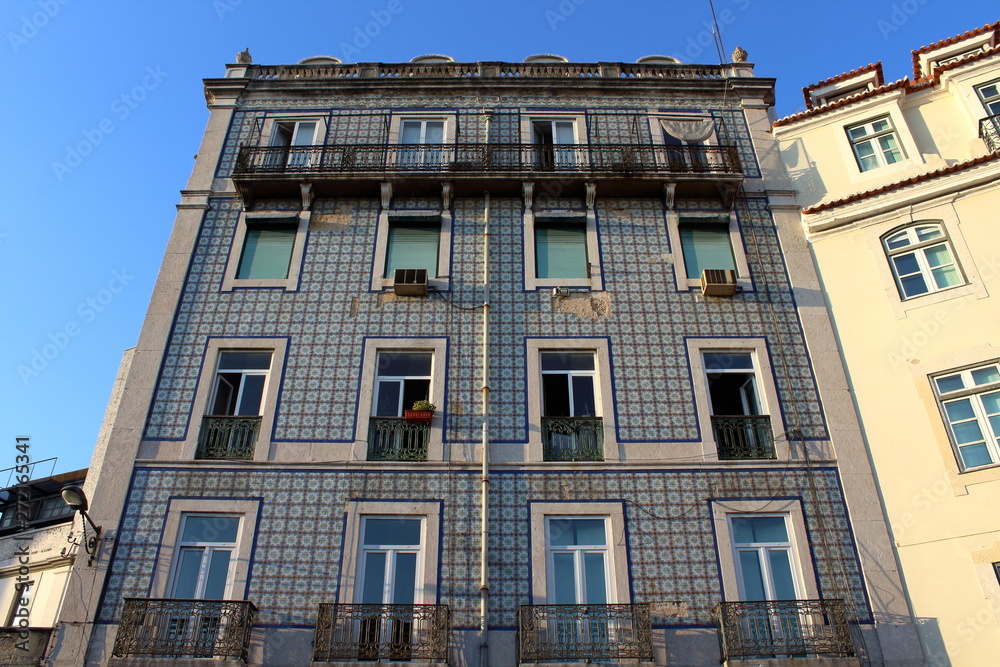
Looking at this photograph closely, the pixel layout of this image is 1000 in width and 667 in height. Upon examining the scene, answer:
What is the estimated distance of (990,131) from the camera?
16.0 m

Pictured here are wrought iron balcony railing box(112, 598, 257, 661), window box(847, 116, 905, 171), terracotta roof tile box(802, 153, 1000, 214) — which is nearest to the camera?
wrought iron balcony railing box(112, 598, 257, 661)

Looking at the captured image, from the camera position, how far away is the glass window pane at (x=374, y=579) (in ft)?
39.9

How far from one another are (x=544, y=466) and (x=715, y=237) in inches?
255

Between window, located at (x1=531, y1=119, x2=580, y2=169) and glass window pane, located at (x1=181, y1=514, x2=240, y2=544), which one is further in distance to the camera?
window, located at (x1=531, y1=119, x2=580, y2=169)

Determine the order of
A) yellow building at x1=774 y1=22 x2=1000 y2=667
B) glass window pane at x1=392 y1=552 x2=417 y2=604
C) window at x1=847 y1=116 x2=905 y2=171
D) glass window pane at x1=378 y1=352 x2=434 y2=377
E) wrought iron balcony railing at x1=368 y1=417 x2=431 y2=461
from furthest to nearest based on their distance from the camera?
1. window at x1=847 y1=116 x2=905 y2=171
2. glass window pane at x1=378 y1=352 x2=434 y2=377
3. wrought iron balcony railing at x1=368 y1=417 x2=431 y2=461
4. glass window pane at x1=392 y1=552 x2=417 y2=604
5. yellow building at x1=774 y1=22 x2=1000 y2=667

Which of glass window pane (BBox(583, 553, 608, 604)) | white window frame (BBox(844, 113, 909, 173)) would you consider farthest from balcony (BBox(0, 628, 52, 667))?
white window frame (BBox(844, 113, 909, 173))

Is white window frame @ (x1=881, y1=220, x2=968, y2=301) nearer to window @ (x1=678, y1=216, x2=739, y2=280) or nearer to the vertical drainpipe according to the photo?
window @ (x1=678, y1=216, x2=739, y2=280)

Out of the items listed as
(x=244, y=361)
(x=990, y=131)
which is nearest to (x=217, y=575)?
(x=244, y=361)

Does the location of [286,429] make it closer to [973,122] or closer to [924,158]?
[924,158]

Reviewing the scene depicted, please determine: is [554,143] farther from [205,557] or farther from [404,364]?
[205,557]

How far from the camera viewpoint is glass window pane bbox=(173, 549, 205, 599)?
1220cm

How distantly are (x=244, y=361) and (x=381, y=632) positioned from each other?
5.83 meters

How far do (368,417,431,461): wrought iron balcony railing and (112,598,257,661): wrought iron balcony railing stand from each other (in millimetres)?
3139

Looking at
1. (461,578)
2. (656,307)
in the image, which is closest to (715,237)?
(656,307)
